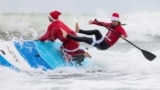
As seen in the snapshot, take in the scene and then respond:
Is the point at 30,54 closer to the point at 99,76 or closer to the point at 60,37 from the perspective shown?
the point at 60,37

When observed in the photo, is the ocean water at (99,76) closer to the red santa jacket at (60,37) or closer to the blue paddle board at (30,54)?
the blue paddle board at (30,54)

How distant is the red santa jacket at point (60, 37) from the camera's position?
10.1m

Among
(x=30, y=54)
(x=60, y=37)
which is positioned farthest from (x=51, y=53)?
(x=30, y=54)

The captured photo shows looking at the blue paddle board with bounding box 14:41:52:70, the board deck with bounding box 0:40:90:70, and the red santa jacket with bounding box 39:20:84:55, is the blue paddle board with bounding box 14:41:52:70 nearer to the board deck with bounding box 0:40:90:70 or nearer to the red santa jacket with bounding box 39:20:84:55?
the board deck with bounding box 0:40:90:70

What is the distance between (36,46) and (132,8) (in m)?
23.7

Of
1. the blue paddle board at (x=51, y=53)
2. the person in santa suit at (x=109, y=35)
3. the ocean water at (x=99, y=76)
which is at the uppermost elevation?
the person in santa suit at (x=109, y=35)

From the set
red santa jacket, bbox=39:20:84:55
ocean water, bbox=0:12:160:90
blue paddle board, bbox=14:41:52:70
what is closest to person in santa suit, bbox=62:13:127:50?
red santa jacket, bbox=39:20:84:55

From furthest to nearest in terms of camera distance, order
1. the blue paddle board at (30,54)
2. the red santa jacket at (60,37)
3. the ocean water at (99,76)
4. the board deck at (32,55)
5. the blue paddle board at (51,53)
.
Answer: the blue paddle board at (51,53) < the red santa jacket at (60,37) < the blue paddle board at (30,54) < the board deck at (32,55) < the ocean water at (99,76)

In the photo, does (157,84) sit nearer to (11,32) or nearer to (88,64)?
(88,64)

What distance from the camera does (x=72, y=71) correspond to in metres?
10.4

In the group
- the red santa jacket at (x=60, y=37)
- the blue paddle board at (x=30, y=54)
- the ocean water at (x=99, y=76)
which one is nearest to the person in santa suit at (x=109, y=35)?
the red santa jacket at (x=60, y=37)

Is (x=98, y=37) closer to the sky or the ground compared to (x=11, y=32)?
closer to the sky

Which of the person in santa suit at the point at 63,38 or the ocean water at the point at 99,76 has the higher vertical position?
the person in santa suit at the point at 63,38

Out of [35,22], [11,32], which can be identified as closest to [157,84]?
[11,32]
